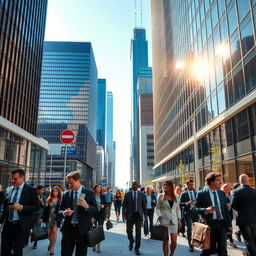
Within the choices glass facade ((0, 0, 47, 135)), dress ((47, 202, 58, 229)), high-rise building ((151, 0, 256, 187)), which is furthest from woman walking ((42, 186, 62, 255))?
glass facade ((0, 0, 47, 135))

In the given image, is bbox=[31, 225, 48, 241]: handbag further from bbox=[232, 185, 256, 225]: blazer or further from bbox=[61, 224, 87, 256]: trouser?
bbox=[232, 185, 256, 225]: blazer

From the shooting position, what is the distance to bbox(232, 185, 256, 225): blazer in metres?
5.52

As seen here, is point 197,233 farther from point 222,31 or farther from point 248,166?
point 222,31

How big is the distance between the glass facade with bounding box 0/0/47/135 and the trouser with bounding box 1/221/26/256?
79.6 ft

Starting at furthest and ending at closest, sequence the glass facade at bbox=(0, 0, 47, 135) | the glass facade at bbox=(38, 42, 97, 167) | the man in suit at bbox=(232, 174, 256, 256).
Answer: the glass facade at bbox=(38, 42, 97, 167) < the glass facade at bbox=(0, 0, 47, 135) < the man in suit at bbox=(232, 174, 256, 256)

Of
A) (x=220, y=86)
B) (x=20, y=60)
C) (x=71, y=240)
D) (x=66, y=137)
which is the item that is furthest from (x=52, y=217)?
(x=20, y=60)

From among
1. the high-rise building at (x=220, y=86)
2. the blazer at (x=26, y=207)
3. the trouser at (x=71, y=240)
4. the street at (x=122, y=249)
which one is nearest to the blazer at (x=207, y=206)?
the trouser at (x=71, y=240)

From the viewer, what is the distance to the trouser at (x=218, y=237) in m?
4.69

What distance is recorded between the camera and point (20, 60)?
3008 cm

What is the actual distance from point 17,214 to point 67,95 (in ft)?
399

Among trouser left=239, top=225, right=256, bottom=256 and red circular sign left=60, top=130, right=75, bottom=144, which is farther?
red circular sign left=60, top=130, right=75, bottom=144

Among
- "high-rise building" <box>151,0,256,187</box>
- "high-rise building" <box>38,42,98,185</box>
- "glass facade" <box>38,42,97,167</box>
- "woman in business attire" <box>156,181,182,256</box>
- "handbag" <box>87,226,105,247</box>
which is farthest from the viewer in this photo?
"glass facade" <box>38,42,97,167</box>

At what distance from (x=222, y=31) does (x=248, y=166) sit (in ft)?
34.0

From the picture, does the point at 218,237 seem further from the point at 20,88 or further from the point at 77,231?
the point at 20,88
